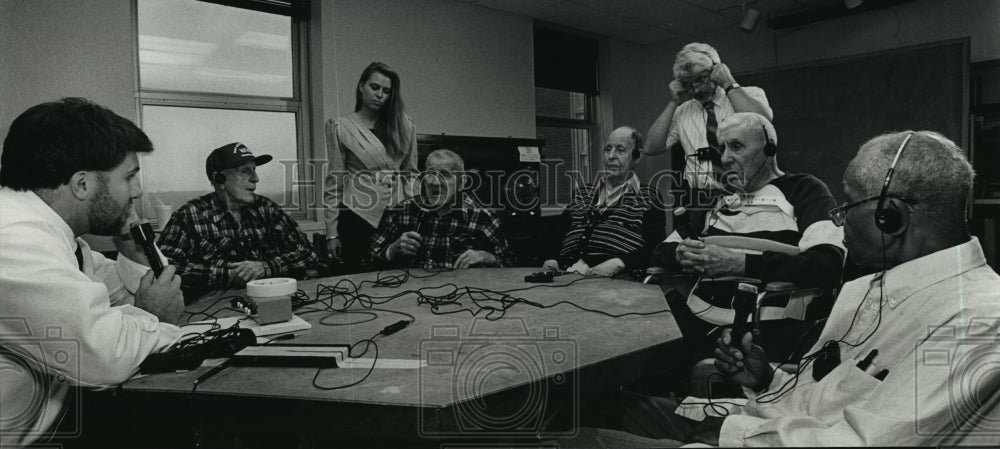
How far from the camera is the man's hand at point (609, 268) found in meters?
2.44

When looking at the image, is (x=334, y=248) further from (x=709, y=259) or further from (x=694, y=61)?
(x=694, y=61)

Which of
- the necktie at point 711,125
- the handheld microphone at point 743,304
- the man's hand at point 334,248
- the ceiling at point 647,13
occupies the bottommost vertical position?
the handheld microphone at point 743,304

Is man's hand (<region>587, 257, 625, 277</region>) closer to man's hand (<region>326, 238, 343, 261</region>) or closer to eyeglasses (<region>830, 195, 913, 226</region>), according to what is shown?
eyeglasses (<region>830, 195, 913, 226</region>)

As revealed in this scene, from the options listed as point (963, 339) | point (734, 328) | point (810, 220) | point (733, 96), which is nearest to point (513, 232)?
point (733, 96)

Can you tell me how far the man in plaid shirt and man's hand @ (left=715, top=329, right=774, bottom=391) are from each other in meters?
1.40

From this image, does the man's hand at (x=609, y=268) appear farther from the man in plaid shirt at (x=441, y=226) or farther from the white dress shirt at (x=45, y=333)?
the white dress shirt at (x=45, y=333)

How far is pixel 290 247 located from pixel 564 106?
3.40 metres

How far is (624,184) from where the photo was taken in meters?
2.87

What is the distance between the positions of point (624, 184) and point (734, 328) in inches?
55.0
